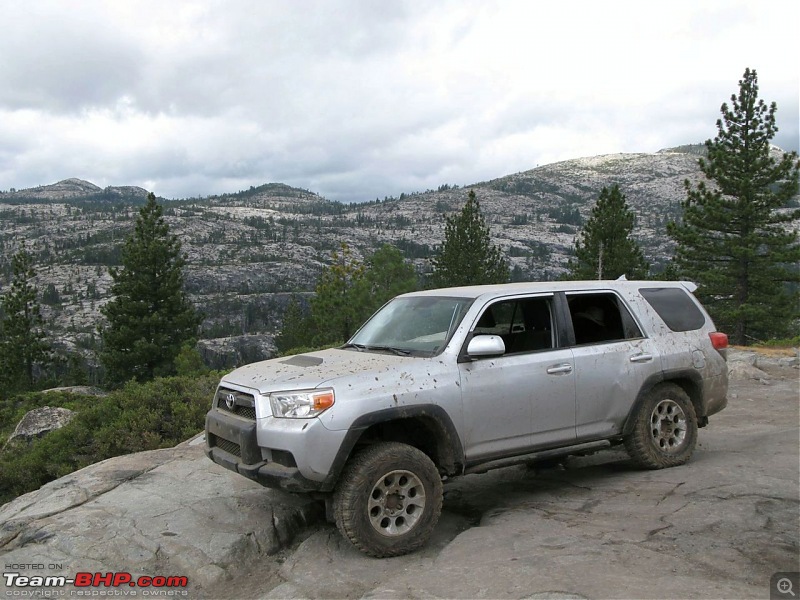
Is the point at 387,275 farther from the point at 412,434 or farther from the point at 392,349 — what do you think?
the point at 412,434

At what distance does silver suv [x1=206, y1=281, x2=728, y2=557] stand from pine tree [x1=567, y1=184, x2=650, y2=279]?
106 ft

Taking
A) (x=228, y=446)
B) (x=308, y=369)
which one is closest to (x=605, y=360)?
(x=308, y=369)

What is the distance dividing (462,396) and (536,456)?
946mm

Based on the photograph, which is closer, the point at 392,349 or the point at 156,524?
the point at 156,524

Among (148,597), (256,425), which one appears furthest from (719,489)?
(148,597)

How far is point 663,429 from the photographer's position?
6.28 metres

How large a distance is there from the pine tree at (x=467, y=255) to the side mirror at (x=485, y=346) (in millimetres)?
39785

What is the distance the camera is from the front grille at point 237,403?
4.77 metres

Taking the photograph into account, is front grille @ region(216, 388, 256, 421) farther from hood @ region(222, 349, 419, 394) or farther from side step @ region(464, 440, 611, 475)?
side step @ region(464, 440, 611, 475)

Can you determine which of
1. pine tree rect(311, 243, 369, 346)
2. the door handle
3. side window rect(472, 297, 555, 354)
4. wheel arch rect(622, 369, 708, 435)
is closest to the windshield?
side window rect(472, 297, 555, 354)

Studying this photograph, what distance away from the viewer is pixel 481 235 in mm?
45594

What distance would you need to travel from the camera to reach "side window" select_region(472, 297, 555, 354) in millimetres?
5664

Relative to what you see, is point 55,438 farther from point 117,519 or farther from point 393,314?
point 393,314

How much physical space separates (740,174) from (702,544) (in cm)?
3124
